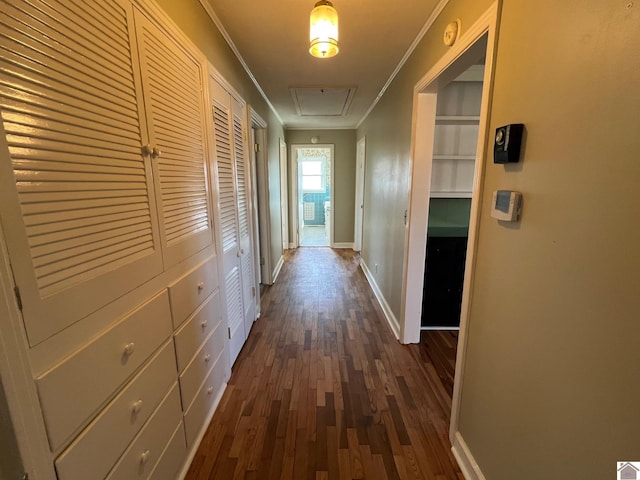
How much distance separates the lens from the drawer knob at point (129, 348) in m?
0.92

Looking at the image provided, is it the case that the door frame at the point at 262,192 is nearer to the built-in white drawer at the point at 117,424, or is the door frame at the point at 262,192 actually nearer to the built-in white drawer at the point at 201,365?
the built-in white drawer at the point at 201,365

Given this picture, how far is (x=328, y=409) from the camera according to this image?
5.65 feet

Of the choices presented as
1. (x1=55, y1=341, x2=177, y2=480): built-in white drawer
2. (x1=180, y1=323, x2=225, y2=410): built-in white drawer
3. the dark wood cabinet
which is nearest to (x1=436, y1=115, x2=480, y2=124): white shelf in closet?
the dark wood cabinet

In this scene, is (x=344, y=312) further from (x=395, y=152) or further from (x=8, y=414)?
(x=8, y=414)

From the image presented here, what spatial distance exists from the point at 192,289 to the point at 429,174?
5.86 feet

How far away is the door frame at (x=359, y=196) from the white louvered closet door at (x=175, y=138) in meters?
3.52

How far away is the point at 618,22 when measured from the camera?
0.65m

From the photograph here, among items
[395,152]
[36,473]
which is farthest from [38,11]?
[395,152]

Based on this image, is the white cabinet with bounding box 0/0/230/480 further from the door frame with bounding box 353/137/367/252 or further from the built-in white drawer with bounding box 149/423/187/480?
the door frame with bounding box 353/137/367/252

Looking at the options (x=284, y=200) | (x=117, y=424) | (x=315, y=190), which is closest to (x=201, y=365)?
(x=117, y=424)

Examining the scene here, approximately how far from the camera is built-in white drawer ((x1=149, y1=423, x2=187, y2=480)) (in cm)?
112

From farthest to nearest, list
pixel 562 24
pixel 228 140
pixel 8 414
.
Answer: pixel 228 140 < pixel 562 24 < pixel 8 414

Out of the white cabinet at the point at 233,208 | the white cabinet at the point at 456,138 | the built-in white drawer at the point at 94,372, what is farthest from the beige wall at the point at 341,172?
the built-in white drawer at the point at 94,372

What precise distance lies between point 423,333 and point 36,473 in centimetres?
255
